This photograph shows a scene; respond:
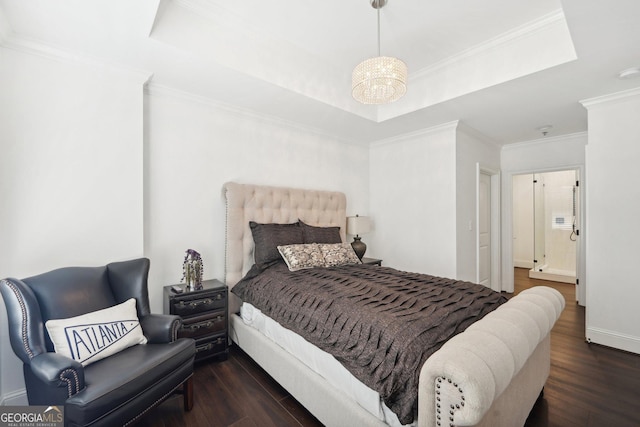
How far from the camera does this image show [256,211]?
127 inches

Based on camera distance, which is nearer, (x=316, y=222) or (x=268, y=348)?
(x=268, y=348)

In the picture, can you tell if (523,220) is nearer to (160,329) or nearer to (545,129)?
(545,129)

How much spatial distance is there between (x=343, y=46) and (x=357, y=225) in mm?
2210

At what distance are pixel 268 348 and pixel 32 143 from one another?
2270 mm

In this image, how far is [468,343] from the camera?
1220 millimetres

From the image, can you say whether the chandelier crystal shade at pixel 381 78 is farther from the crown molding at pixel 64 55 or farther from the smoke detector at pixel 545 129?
the smoke detector at pixel 545 129

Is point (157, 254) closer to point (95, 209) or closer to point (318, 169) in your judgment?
point (95, 209)

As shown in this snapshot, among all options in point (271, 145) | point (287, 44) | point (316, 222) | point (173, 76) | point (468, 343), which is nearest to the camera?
point (468, 343)

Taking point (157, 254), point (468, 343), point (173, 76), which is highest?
point (173, 76)

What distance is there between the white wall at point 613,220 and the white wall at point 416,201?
1357mm

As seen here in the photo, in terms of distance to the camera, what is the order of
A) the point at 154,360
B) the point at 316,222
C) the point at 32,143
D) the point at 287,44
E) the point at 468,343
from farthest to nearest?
1. the point at 316,222
2. the point at 287,44
3. the point at 32,143
4. the point at 154,360
5. the point at 468,343

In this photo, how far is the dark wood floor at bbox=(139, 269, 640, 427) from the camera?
1.86 metres

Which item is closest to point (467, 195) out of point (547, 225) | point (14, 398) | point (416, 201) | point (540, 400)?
point (416, 201)

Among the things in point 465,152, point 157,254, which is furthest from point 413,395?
point 465,152
